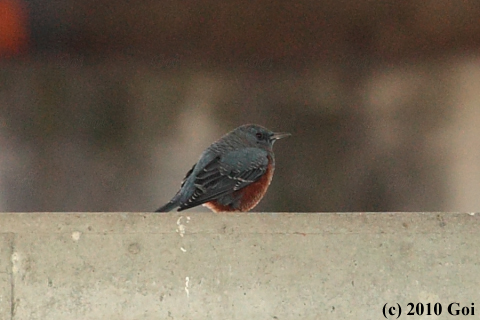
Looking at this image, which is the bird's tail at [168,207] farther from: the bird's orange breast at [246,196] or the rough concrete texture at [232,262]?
the rough concrete texture at [232,262]

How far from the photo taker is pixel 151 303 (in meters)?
3.32

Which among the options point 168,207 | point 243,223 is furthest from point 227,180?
point 243,223

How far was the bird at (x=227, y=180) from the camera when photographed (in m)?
3.95

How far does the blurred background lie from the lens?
533cm

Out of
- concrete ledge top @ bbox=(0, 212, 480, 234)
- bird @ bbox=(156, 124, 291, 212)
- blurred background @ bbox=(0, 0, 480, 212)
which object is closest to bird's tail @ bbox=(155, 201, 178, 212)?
bird @ bbox=(156, 124, 291, 212)

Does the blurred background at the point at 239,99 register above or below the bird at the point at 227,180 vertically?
above

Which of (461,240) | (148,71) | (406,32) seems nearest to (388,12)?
(406,32)

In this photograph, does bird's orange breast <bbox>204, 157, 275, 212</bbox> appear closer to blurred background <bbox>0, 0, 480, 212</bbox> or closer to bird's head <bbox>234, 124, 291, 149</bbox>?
bird's head <bbox>234, 124, 291, 149</bbox>

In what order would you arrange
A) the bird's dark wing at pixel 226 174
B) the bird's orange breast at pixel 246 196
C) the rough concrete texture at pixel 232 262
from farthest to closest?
the bird's orange breast at pixel 246 196
the bird's dark wing at pixel 226 174
the rough concrete texture at pixel 232 262

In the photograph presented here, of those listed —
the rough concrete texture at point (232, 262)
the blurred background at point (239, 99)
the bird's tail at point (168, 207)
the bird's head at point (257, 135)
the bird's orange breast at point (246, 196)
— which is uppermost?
the blurred background at point (239, 99)

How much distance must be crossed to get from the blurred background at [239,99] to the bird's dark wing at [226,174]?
49.6 inches

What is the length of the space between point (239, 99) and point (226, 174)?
150 cm

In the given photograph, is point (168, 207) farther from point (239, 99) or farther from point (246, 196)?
point (239, 99)

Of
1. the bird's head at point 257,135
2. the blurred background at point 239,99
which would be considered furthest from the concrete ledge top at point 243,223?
the blurred background at point 239,99
